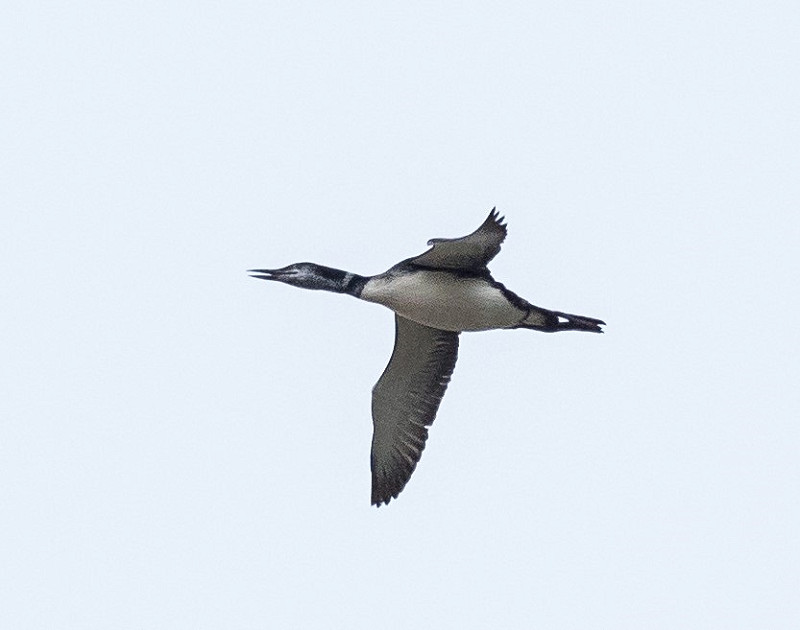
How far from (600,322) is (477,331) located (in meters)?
1.29

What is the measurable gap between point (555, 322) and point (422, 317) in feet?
4.42

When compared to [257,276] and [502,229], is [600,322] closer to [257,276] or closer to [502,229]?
[502,229]

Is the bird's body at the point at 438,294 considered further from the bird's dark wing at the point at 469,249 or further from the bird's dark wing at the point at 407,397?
the bird's dark wing at the point at 407,397

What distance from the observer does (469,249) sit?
14.0m

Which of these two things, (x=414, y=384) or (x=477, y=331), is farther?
(x=414, y=384)

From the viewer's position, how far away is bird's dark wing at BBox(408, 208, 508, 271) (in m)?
13.4

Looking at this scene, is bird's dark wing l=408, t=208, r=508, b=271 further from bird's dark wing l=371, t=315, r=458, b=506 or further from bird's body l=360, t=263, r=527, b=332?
bird's dark wing l=371, t=315, r=458, b=506

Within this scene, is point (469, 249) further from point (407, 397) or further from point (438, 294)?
point (407, 397)

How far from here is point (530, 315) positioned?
49.0 ft

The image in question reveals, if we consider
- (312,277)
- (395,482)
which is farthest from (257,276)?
(395,482)

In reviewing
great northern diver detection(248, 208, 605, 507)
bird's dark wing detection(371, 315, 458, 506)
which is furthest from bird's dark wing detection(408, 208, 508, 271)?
bird's dark wing detection(371, 315, 458, 506)

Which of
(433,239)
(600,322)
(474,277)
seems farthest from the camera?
(600,322)

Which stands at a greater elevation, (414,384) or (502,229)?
(502,229)

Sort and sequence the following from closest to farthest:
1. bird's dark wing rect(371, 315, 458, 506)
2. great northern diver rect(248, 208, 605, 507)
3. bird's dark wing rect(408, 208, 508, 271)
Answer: bird's dark wing rect(408, 208, 508, 271) → great northern diver rect(248, 208, 605, 507) → bird's dark wing rect(371, 315, 458, 506)
